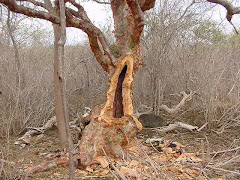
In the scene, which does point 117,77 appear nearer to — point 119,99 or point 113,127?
point 119,99

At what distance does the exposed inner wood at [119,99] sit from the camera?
11.5 ft

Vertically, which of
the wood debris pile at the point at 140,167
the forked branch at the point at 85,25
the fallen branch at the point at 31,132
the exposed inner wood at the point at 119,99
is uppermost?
the forked branch at the point at 85,25

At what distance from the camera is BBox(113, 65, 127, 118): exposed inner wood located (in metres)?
3.49

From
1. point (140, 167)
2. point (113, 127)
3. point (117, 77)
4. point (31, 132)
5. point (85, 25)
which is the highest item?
point (85, 25)

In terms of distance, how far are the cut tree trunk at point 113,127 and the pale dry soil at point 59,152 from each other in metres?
0.46

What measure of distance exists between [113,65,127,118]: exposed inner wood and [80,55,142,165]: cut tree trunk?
69 mm

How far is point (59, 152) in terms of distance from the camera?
373 centimetres

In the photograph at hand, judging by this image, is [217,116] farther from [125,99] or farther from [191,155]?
[125,99]

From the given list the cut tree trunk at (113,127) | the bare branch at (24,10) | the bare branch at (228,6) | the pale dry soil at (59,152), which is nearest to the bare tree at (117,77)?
the cut tree trunk at (113,127)

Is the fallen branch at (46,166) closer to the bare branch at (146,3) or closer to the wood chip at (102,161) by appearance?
the wood chip at (102,161)

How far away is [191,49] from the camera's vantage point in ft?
21.0

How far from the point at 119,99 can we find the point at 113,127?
52cm

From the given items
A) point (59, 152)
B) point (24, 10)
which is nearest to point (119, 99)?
point (59, 152)

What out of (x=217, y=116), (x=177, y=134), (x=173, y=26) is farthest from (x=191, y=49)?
(x=177, y=134)
